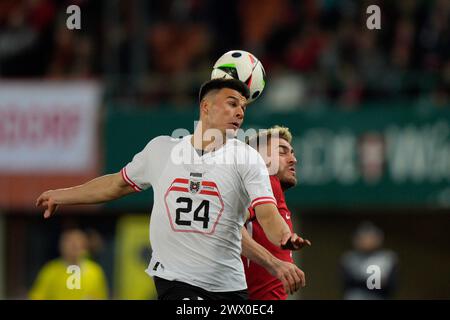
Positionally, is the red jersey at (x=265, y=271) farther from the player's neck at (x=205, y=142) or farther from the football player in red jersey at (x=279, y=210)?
the player's neck at (x=205, y=142)

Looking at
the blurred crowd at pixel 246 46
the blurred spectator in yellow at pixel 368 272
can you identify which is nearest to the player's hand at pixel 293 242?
the blurred spectator in yellow at pixel 368 272

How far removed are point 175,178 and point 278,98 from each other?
32.3ft

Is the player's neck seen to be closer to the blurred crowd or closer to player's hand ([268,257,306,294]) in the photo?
player's hand ([268,257,306,294])

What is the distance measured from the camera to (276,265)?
6.54 m

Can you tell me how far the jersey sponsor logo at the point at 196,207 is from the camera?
6.68 meters

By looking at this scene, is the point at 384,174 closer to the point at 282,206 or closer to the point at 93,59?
the point at 93,59

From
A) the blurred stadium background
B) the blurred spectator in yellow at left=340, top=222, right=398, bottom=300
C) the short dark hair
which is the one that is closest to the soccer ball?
the short dark hair

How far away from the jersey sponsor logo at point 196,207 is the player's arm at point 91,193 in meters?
0.52

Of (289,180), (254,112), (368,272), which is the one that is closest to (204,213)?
(289,180)

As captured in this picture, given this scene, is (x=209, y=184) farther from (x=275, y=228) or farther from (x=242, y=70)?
(x=242, y=70)

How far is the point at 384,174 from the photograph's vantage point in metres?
15.7
